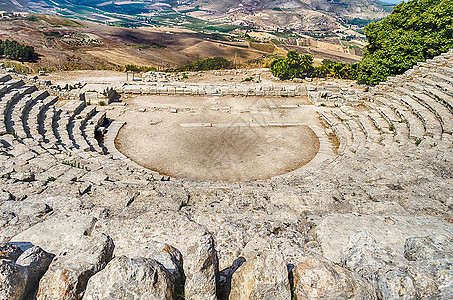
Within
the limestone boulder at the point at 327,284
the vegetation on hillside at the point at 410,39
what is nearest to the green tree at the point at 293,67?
the vegetation on hillside at the point at 410,39

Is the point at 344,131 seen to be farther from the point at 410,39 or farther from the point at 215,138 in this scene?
the point at 410,39

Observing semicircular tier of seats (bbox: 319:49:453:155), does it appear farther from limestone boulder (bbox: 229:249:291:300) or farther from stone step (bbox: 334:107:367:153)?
limestone boulder (bbox: 229:249:291:300)

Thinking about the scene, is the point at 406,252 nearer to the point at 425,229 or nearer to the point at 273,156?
the point at 425,229

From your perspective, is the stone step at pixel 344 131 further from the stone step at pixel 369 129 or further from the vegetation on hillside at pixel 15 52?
the vegetation on hillside at pixel 15 52

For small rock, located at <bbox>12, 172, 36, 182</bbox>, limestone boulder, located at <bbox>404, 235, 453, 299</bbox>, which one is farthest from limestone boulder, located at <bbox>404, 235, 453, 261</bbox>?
small rock, located at <bbox>12, 172, 36, 182</bbox>

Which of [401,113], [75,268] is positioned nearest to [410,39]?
[401,113]
